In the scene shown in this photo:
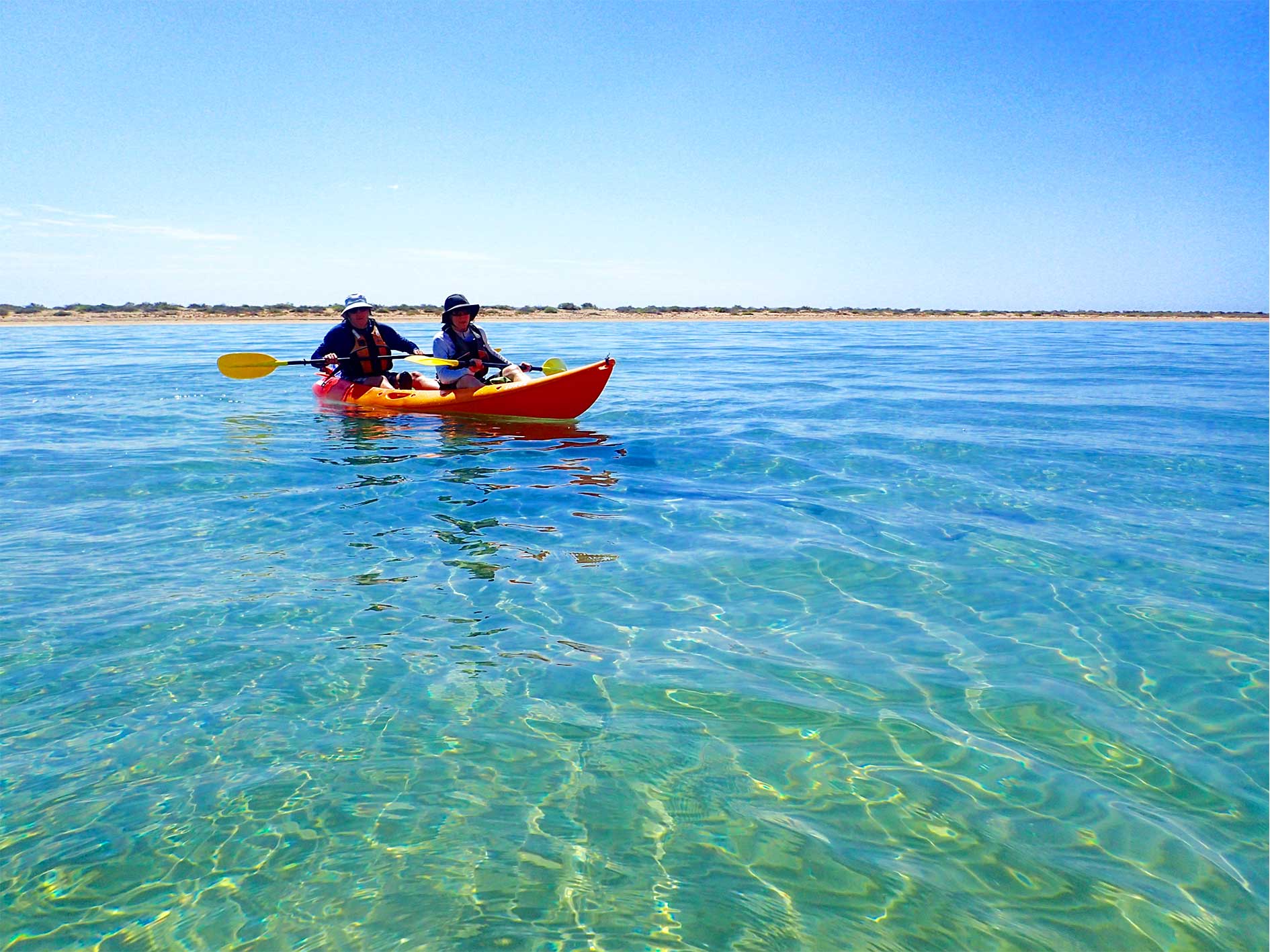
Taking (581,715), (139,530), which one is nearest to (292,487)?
(139,530)

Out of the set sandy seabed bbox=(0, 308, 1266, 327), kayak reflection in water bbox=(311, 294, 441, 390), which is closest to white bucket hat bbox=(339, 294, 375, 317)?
kayak reflection in water bbox=(311, 294, 441, 390)

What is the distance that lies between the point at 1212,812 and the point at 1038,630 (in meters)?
1.53

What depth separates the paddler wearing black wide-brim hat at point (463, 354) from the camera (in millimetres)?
10977

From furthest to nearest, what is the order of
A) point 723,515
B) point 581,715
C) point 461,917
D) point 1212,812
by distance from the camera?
point 723,515 → point 581,715 → point 1212,812 → point 461,917

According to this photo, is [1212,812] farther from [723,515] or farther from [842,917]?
[723,515]

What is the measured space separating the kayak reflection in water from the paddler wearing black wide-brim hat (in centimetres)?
54

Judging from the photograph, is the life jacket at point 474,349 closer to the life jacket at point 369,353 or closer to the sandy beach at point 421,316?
the life jacket at point 369,353

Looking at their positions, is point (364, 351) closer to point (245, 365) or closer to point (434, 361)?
point (434, 361)

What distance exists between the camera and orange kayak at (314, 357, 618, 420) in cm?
1012

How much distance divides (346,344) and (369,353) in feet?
1.15

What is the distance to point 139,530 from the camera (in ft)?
19.7

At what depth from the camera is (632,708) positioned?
3.53 meters

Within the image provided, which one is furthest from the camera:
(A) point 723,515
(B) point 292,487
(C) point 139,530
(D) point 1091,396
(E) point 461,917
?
(D) point 1091,396

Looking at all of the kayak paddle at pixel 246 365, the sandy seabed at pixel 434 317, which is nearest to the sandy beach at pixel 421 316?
the sandy seabed at pixel 434 317
